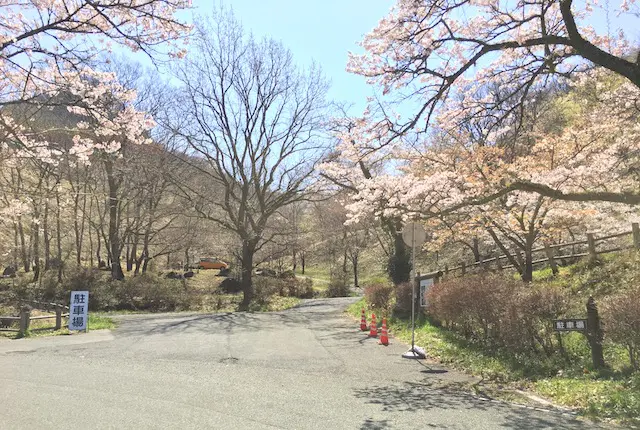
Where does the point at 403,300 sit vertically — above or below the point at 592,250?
below

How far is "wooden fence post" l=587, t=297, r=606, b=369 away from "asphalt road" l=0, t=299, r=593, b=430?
2.24 meters

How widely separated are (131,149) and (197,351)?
24033 mm

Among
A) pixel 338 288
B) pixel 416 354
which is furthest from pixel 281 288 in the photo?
pixel 416 354

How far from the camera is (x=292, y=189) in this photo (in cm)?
2811

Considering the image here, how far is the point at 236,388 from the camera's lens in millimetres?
7125

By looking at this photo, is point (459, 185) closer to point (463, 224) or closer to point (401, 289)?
point (463, 224)

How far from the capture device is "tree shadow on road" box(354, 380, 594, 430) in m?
5.59

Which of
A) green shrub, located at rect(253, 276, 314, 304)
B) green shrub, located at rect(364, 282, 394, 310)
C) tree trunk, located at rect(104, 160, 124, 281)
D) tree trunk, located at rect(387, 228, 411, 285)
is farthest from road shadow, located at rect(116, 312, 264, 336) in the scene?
tree trunk, located at rect(104, 160, 124, 281)

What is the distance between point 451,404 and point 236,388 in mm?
3272

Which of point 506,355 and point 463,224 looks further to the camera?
point 463,224

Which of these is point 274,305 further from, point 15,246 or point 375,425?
point 375,425

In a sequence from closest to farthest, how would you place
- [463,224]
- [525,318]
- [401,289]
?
[525,318] → [463,224] → [401,289]

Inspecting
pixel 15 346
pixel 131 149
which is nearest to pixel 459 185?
pixel 15 346

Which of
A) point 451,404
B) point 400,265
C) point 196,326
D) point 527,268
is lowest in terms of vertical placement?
point 451,404
